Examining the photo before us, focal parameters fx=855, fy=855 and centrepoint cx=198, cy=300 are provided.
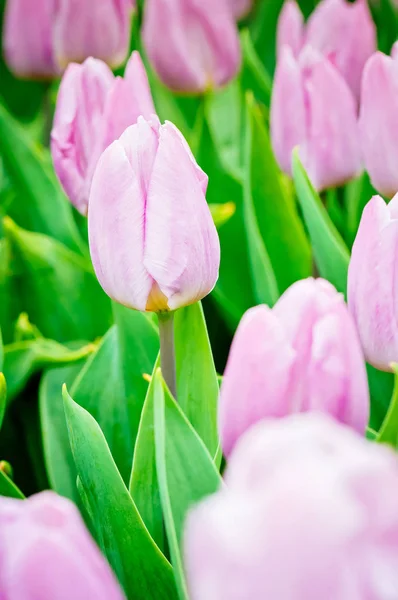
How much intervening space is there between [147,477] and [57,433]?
201 millimetres

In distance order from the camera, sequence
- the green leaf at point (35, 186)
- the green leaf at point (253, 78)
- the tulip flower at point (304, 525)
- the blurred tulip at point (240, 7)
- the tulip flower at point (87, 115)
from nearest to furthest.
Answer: the tulip flower at point (304, 525), the tulip flower at point (87, 115), the green leaf at point (35, 186), the green leaf at point (253, 78), the blurred tulip at point (240, 7)

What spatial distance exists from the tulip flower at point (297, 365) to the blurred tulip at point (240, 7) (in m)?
1.02

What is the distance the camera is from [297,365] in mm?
382

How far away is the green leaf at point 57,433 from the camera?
646 millimetres

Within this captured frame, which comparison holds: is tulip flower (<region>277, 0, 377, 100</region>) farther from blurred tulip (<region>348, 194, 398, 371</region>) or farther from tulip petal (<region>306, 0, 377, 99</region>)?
blurred tulip (<region>348, 194, 398, 371</region>)

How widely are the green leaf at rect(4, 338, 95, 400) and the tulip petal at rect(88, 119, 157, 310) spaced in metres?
0.25

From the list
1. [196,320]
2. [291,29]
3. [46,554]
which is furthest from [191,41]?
[46,554]

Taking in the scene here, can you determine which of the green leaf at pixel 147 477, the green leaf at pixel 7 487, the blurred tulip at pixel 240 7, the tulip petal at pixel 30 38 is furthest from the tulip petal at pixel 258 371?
the blurred tulip at pixel 240 7

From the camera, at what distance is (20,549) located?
274 millimetres

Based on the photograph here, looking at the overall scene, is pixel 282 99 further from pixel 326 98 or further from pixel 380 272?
pixel 380 272

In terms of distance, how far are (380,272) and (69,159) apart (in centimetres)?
28

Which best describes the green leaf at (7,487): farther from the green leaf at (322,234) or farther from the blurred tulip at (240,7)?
the blurred tulip at (240,7)

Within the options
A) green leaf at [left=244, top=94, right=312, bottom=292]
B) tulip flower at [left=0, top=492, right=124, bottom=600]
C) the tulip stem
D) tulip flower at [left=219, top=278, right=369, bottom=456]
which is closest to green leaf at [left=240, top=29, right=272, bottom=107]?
green leaf at [left=244, top=94, right=312, bottom=292]

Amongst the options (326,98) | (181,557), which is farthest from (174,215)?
(326,98)
